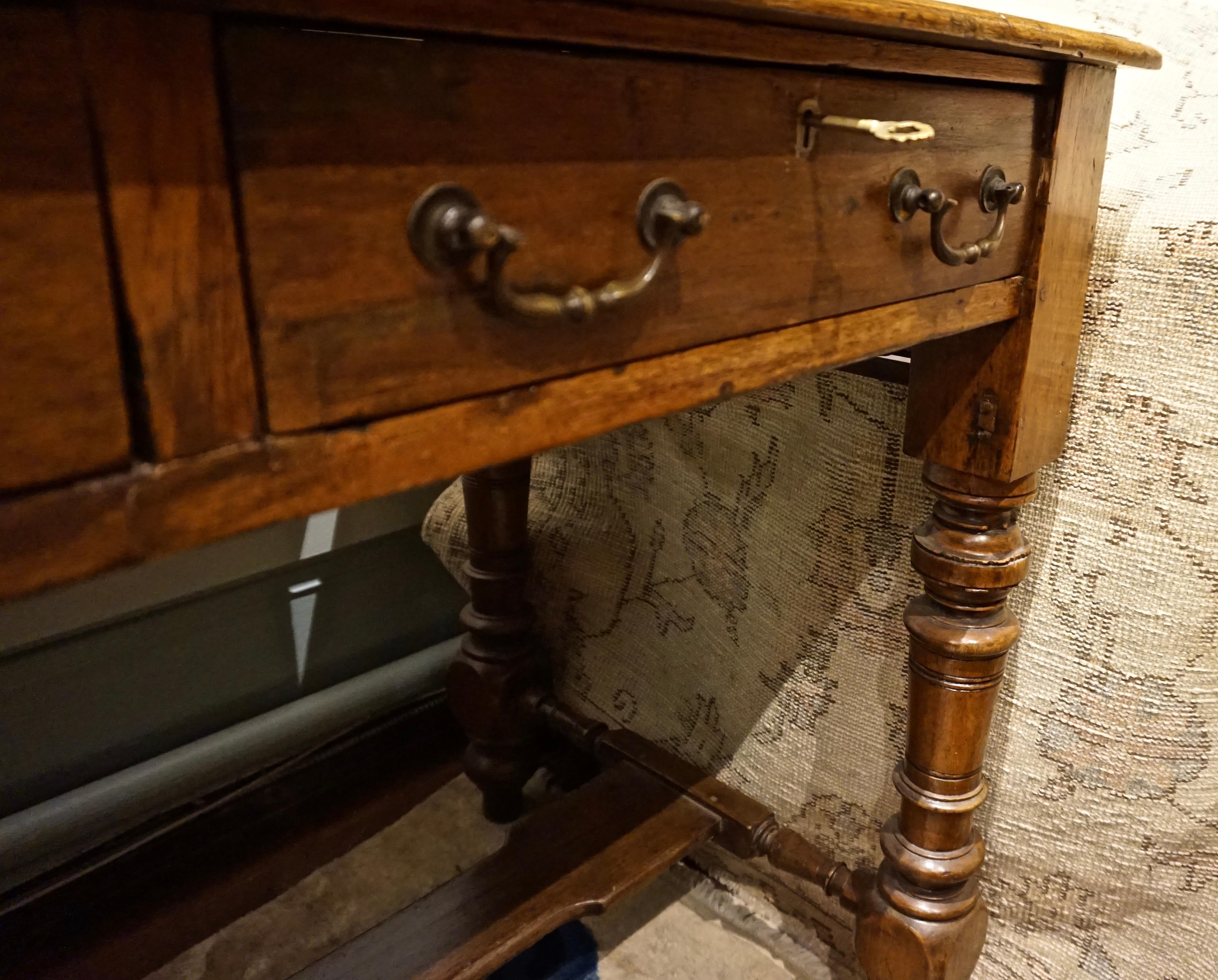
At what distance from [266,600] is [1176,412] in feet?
2.92

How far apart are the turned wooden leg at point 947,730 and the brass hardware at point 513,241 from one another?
360mm

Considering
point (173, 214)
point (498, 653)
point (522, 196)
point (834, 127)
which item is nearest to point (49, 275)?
point (173, 214)

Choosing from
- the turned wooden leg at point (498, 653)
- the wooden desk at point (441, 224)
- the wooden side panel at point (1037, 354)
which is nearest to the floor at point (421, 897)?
the turned wooden leg at point (498, 653)

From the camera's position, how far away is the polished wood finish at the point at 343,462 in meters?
0.23

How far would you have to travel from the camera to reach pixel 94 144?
22cm

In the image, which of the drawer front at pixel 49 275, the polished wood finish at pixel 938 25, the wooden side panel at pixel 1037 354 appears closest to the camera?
the drawer front at pixel 49 275

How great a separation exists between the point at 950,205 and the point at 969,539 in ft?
0.86

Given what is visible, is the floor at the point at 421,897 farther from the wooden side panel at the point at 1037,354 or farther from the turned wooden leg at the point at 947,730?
the wooden side panel at the point at 1037,354

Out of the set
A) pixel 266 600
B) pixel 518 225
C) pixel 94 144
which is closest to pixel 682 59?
pixel 518 225

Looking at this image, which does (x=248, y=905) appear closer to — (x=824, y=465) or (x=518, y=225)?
(x=824, y=465)

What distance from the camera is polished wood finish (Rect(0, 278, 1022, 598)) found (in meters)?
0.23

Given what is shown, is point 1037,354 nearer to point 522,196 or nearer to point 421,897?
point 522,196

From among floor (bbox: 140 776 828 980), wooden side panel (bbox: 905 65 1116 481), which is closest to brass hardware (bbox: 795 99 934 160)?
wooden side panel (bbox: 905 65 1116 481)

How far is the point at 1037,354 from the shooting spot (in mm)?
571
